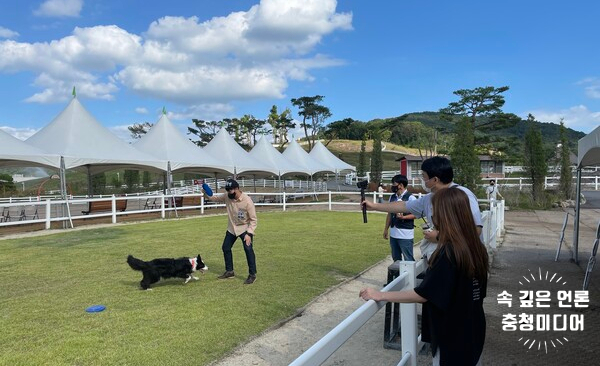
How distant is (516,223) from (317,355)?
56.3 feet

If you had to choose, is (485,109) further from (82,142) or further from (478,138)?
(82,142)

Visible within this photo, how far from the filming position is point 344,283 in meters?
6.89

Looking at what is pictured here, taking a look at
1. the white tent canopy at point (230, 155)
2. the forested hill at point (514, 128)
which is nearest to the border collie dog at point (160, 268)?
the white tent canopy at point (230, 155)

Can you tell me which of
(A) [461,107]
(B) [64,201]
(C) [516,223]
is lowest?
(C) [516,223]

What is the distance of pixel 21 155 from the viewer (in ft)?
46.6

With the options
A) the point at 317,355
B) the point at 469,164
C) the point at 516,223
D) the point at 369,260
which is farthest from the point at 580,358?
the point at 469,164

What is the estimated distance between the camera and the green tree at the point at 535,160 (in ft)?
79.3

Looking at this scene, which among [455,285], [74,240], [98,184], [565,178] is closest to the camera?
[455,285]

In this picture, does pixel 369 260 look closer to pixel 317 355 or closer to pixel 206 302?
pixel 206 302

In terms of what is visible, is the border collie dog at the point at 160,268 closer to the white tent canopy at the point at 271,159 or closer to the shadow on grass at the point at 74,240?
the shadow on grass at the point at 74,240

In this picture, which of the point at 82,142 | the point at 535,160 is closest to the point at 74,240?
the point at 82,142

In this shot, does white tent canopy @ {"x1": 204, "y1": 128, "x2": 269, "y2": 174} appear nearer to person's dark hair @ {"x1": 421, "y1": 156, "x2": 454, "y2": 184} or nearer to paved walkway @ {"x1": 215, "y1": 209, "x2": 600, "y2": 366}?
paved walkway @ {"x1": 215, "y1": 209, "x2": 600, "y2": 366}

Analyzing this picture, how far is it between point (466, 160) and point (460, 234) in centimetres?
2114

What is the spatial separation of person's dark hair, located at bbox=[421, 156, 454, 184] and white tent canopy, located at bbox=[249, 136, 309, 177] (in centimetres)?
2542
